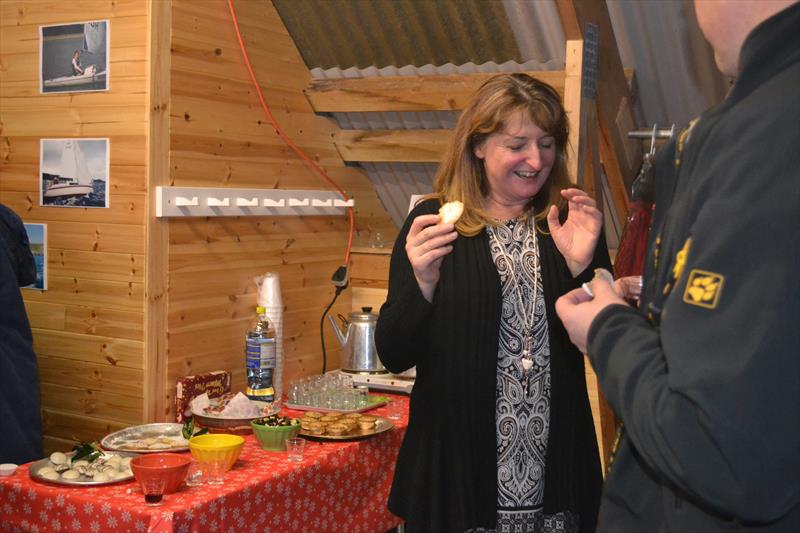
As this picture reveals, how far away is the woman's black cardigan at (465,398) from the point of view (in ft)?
6.56

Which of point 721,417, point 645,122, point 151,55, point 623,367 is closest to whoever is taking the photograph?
point 721,417

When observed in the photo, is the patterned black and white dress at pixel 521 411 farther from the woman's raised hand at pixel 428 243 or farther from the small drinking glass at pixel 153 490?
the small drinking glass at pixel 153 490

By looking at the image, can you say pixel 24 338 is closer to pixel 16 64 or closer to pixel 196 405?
pixel 196 405

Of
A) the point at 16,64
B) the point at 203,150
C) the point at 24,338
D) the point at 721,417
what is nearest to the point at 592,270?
the point at 721,417

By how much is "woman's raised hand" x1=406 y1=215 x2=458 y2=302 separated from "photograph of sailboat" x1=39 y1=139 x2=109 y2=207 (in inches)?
51.3

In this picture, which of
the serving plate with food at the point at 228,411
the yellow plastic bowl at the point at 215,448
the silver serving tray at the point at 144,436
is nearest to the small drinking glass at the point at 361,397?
the serving plate with food at the point at 228,411

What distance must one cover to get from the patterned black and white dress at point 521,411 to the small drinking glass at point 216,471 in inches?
27.0

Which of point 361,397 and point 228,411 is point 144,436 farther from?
point 361,397

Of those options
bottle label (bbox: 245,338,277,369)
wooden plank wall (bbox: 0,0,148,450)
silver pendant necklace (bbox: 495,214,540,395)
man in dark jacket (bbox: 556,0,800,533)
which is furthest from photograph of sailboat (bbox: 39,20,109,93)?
man in dark jacket (bbox: 556,0,800,533)

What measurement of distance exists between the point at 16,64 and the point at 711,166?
2.66m

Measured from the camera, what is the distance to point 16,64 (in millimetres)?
3029

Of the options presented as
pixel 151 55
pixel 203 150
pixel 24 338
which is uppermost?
pixel 151 55

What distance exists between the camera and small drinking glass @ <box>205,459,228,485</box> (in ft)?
7.52

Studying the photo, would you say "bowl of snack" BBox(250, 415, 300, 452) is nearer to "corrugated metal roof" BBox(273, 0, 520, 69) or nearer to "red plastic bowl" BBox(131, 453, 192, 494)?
"red plastic bowl" BBox(131, 453, 192, 494)
